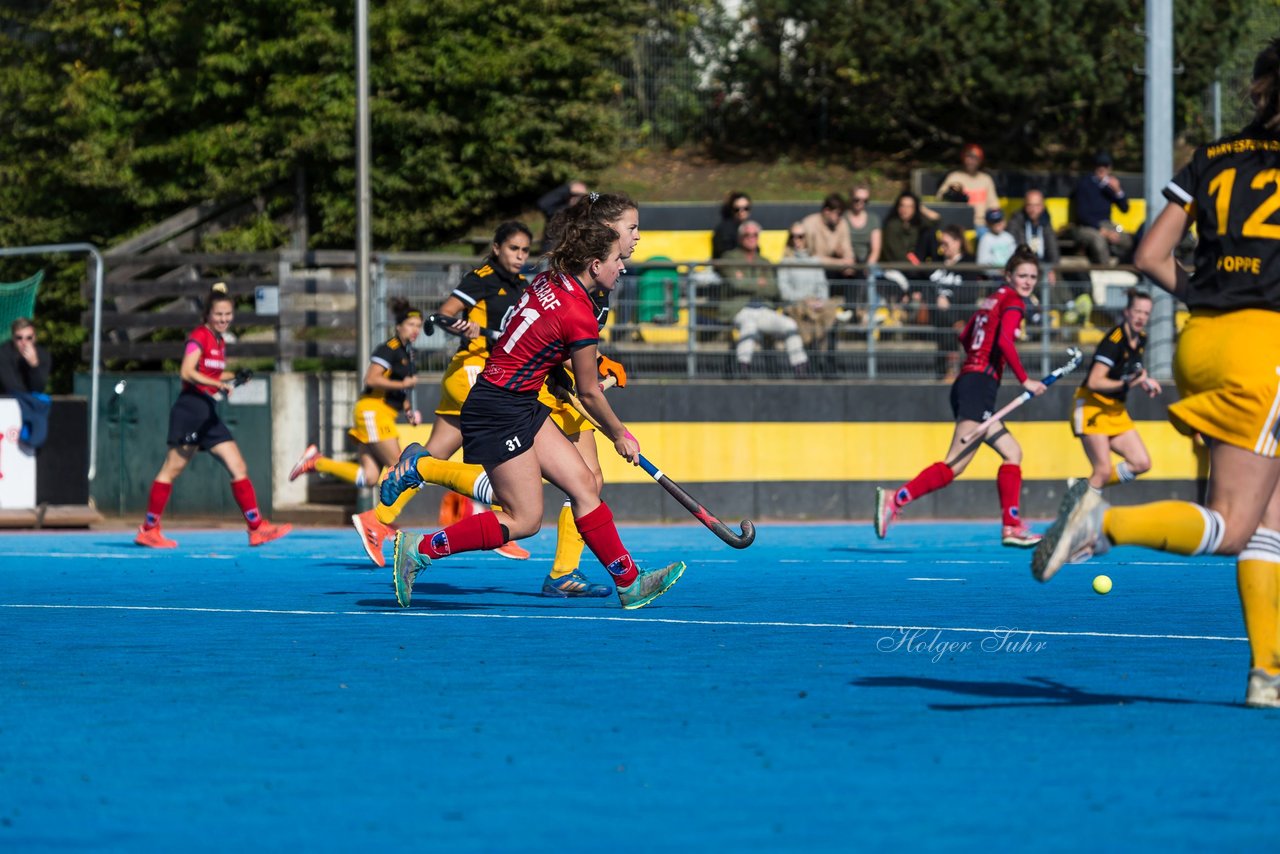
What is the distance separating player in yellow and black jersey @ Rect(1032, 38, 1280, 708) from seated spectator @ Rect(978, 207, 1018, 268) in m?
14.5

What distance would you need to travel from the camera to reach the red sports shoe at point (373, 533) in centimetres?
1309

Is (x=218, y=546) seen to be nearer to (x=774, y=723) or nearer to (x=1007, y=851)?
(x=774, y=723)

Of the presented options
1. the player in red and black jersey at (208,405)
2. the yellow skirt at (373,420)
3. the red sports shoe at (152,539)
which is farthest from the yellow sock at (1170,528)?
the yellow skirt at (373,420)

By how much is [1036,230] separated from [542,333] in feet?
43.7

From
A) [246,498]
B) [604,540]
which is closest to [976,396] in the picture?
[246,498]

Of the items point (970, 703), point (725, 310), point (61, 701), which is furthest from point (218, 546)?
point (970, 703)

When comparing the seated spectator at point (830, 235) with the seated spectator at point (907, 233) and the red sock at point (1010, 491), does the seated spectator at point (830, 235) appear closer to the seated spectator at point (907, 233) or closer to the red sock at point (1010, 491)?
the seated spectator at point (907, 233)

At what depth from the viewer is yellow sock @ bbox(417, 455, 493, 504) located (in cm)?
1095

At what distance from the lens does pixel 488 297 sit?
13141mm

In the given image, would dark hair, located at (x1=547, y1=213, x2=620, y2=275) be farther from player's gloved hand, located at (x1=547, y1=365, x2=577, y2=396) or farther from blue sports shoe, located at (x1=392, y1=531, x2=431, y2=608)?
blue sports shoe, located at (x1=392, y1=531, x2=431, y2=608)

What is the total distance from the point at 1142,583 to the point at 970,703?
18.5 feet

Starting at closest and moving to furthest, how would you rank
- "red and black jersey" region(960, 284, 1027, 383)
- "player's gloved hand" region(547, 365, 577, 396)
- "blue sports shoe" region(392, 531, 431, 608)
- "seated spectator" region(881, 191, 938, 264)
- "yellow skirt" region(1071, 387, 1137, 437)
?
1. "blue sports shoe" region(392, 531, 431, 608)
2. "player's gloved hand" region(547, 365, 577, 396)
3. "red and black jersey" region(960, 284, 1027, 383)
4. "yellow skirt" region(1071, 387, 1137, 437)
5. "seated spectator" region(881, 191, 938, 264)

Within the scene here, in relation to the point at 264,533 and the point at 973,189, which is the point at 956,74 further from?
the point at 264,533

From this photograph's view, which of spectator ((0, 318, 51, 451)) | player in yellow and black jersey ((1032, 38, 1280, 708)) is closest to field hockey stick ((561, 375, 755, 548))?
player in yellow and black jersey ((1032, 38, 1280, 708))
